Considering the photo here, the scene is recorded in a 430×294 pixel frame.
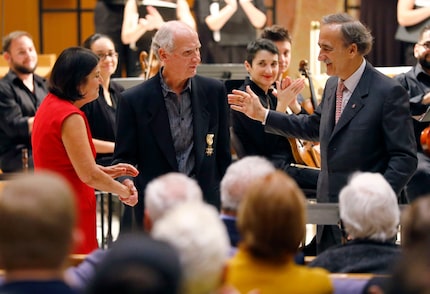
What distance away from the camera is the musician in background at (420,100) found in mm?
7305

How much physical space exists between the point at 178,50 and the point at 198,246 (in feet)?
8.95

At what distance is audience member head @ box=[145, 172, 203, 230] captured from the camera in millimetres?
3490

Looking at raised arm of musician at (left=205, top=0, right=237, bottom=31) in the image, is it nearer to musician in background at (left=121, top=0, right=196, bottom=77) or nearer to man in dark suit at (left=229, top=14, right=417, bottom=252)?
musician in background at (left=121, top=0, right=196, bottom=77)

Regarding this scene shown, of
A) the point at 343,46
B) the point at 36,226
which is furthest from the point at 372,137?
the point at 36,226

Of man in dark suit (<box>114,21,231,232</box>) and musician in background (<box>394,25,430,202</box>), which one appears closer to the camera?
man in dark suit (<box>114,21,231,232</box>)

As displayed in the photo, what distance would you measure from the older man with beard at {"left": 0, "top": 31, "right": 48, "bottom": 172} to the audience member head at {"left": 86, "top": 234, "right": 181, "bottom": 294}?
5.91 m

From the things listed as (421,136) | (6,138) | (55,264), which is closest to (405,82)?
(421,136)

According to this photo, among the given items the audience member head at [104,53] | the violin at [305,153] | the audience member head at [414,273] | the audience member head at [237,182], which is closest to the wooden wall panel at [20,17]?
the audience member head at [104,53]

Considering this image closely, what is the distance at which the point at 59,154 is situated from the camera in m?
5.18

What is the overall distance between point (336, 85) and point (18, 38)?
416 centimetres

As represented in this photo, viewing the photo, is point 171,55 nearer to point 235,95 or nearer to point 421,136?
point 235,95

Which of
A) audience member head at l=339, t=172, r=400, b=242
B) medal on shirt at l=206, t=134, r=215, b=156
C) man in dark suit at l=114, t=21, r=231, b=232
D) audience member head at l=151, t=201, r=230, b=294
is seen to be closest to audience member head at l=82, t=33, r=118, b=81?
man in dark suit at l=114, t=21, r=231, b=232

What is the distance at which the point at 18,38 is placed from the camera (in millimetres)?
9031

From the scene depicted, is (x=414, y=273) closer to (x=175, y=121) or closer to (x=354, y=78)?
(x=354, y=78)
